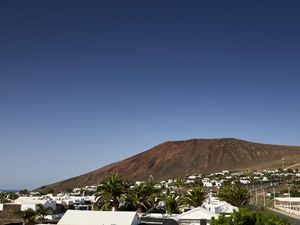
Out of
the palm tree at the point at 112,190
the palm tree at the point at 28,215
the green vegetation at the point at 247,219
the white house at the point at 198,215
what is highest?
the palm tree at the point at 112,190

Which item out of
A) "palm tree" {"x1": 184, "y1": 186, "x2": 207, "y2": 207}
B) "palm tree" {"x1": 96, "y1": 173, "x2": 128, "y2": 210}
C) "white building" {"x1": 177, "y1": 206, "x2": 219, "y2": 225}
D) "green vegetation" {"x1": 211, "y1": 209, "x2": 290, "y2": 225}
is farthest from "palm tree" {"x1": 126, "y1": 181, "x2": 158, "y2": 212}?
"green vegetation" {"x1": 211, "y1": 209, "x2": 290, "y2": 225}

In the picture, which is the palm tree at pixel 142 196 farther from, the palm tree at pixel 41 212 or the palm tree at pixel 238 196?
the palm tree at pixel 41 212

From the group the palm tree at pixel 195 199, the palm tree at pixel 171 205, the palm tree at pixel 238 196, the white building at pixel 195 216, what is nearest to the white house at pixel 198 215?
the white building at pixel 195 216

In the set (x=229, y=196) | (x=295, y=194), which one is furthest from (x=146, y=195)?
(x=295, y=194)

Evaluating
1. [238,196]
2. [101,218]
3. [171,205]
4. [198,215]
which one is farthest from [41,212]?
[238,196]

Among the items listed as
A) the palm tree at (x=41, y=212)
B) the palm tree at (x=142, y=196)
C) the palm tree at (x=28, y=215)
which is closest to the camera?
the palm tree at (x=28, y=215)

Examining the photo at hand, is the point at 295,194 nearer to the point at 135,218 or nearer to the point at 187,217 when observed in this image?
the point at 187,217
